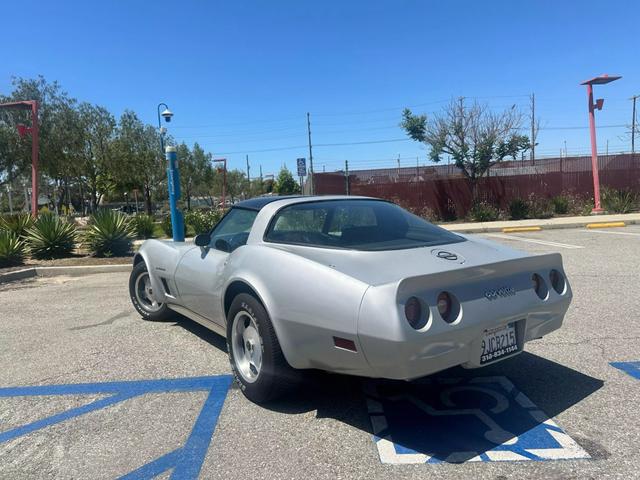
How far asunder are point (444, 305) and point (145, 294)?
4.14 metres

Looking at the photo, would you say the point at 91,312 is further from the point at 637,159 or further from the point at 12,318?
the point at 637,159

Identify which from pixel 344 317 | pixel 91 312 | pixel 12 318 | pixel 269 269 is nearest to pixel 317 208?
pixel 269 269

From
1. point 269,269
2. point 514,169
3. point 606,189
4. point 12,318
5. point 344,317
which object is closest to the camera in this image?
point 344,317

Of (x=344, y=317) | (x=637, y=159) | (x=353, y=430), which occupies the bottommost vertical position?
(x=353, y=430)

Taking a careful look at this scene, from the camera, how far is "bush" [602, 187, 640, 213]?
19.9 metres

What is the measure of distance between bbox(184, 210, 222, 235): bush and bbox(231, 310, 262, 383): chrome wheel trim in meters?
12.6

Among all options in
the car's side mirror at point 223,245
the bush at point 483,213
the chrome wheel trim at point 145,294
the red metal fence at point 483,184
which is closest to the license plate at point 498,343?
the car's side mirror at point 223,245

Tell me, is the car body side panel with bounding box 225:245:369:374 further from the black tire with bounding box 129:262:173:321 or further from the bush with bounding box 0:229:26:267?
the bush with bounding box 0:229:26:267

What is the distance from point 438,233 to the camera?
3.91 metres

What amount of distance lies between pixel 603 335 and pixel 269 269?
3424mm

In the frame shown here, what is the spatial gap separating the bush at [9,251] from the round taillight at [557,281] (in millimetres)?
10667

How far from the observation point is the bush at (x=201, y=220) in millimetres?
16125

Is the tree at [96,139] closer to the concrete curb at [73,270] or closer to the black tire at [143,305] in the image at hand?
the concrete curb at [73,270]

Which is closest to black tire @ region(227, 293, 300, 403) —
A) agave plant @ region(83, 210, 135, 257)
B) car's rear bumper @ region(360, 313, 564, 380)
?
car's rear bumper @ region(360, 313, 564, 380)
